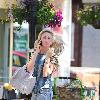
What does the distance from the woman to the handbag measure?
65 mm

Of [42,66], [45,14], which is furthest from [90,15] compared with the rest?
[42,66]

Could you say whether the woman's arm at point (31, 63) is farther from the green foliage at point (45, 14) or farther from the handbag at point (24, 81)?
the green foliage at point (45, 14)

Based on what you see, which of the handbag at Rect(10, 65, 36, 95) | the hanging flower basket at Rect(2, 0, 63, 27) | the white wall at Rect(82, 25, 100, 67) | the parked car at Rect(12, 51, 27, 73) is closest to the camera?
the handbag at Rect(10, 65, 36, 95)

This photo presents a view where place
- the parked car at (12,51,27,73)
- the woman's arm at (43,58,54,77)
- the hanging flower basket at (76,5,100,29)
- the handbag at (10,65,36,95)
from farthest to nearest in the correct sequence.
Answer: the parked car at (12,51,27,73) → the hanging flower basket at (76,5,100,29) → the handbag at (10,65,36,95) → the woman's arm at (43,58,54,77)

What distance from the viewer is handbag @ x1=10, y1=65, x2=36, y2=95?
6.86m

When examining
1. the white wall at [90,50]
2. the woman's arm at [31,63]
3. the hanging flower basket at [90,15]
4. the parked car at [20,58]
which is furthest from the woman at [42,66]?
the white wall at [90,50]

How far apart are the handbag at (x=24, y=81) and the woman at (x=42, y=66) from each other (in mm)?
65

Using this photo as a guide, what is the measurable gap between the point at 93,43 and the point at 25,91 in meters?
13.5

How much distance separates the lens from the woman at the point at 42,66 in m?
6.77

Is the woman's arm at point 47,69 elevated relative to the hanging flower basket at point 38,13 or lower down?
lower down

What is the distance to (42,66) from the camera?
6785 mm

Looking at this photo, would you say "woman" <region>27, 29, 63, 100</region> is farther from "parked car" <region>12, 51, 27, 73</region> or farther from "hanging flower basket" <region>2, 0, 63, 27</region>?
"parked car" <region>12, 51, 27, 73</region>

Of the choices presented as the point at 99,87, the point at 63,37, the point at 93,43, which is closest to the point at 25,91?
the point at 63,37

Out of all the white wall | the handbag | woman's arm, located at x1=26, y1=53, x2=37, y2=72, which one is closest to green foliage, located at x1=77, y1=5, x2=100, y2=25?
the handbag
